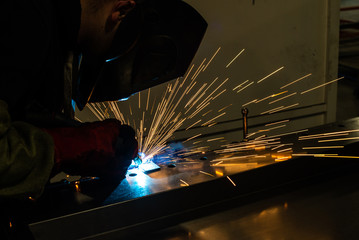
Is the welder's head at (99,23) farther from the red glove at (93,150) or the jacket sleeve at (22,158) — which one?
the jacket sleeve at (22,158)

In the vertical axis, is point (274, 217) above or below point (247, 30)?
below

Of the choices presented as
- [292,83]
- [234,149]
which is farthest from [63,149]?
[292,83]

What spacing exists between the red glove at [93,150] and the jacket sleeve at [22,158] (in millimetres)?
69

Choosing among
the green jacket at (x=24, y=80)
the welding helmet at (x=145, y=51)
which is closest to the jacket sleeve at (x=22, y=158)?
the green jacket at (x=24, y=80)

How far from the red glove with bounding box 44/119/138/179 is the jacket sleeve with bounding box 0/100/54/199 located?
7 centimetres

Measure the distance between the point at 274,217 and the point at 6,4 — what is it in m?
0.95

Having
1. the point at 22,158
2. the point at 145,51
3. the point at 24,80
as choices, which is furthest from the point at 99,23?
the point at 22,158

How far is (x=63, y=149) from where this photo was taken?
1.09 meters

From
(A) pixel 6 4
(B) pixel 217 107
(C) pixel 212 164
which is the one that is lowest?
(C) pixel 212 164

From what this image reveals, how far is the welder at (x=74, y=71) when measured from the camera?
98 centimetres

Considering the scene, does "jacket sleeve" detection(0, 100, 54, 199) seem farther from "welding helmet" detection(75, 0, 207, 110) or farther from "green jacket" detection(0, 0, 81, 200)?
"welding helmet" detection(75, 0, 207, 110)

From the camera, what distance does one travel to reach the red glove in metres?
1.10

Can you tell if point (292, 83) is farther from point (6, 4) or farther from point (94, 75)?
point (6, 4)

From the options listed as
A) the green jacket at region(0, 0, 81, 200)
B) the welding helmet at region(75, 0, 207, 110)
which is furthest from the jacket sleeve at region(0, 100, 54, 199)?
the welding helmet at region(75, 0, 207, 110)
